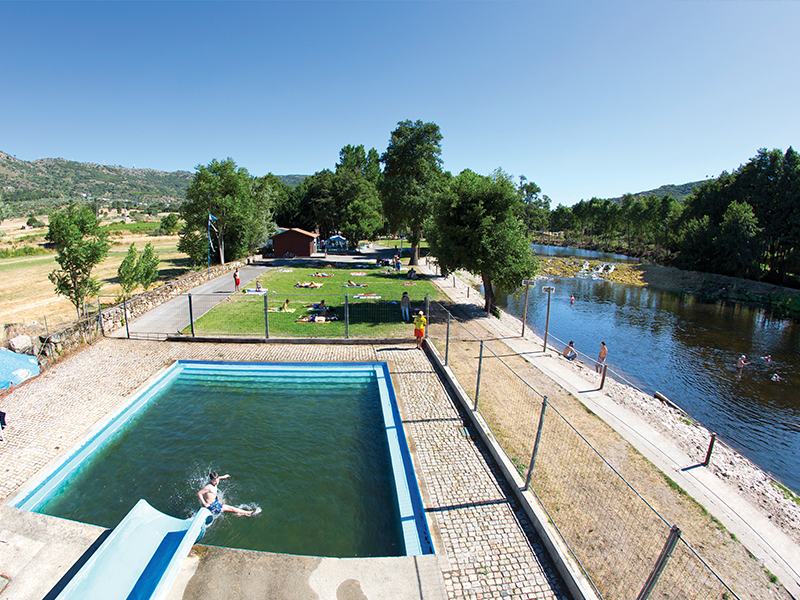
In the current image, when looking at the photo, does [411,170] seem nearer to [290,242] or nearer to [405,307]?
[290,242]

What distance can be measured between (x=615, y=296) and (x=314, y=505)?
1617 inches

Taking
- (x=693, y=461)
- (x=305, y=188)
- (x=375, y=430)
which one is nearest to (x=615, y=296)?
(x=693, y=461)

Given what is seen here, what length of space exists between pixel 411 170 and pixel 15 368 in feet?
116

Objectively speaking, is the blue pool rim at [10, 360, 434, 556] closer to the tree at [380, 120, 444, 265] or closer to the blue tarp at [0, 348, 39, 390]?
the blue tarp at [0, 348, 39, 390]

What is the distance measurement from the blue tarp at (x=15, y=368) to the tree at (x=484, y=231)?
18207mm

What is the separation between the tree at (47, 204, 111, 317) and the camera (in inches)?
708

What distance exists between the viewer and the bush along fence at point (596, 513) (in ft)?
18.5

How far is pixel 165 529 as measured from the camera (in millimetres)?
6848

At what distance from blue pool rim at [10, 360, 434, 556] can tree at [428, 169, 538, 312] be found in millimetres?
9519

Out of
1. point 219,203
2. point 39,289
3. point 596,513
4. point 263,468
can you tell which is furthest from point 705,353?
point 39,289

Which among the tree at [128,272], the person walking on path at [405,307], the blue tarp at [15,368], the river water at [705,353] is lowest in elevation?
the river water at [705,353]

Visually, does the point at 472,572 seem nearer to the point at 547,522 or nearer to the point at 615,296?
the point at 547,522

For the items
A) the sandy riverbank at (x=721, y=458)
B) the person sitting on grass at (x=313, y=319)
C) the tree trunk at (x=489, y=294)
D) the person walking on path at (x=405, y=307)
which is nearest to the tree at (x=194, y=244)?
the person sitting on grass at (x=313, y=319)

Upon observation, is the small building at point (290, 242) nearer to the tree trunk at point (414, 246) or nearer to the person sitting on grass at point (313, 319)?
the tree trunk at point (414, 246)
